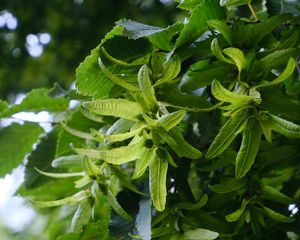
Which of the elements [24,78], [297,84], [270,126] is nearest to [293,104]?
[270,126]

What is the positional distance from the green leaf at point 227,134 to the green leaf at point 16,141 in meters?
0.48

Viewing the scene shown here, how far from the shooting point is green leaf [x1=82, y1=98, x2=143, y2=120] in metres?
0.63

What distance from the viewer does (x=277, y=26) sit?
2.39 ft

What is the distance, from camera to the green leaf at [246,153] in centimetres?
65

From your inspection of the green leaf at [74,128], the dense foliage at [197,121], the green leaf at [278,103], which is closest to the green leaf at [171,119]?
the dense foliage at [197,121]

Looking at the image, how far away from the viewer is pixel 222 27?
685 millimetres

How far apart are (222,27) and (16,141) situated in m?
0.50

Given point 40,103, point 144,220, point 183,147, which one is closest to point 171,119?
point 183,147

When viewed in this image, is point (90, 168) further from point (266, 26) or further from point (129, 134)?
point (266, 26)

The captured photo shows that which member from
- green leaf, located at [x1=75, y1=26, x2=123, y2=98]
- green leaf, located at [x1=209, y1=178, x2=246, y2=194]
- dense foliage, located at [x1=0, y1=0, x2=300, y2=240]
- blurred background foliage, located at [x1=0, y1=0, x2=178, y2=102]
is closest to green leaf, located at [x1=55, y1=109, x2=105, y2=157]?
dense foliage, located at [x1=0, y1=0, x2=300, y2=240]

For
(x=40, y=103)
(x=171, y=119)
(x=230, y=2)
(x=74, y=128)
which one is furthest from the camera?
(x=40, y=103)

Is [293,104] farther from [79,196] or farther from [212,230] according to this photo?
[79,196]

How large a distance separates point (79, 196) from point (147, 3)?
167cm

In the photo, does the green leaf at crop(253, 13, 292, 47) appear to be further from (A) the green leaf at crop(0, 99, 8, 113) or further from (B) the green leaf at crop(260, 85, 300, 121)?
(A) the green leaf at crop(0, 99, 8, 113)
